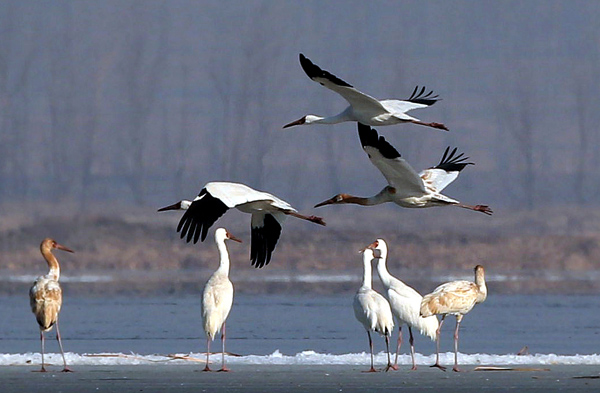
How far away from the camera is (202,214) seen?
14047 mm

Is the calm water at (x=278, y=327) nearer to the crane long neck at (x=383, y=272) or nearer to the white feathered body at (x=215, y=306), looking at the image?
the crane long neck at (x=383, y=272)

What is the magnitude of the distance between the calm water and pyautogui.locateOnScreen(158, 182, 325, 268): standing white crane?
9.34 feet

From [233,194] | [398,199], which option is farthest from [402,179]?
[233,194]

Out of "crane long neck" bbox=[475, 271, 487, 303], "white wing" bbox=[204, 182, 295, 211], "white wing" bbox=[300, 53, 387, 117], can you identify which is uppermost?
"white wing" bbox=[300, 53, 387, 117]

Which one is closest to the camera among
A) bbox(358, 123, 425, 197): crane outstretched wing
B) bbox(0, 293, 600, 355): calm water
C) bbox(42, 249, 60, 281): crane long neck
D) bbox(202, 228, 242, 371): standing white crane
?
bbox(358, 123, 425, 197): crane outstretched wing

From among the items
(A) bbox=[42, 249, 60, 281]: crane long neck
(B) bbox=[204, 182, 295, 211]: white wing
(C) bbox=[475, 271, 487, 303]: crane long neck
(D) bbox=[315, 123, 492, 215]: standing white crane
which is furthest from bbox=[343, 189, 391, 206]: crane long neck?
(A) bbox=[42, 249, 60, 281]: crane long neck

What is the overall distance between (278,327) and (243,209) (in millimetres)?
7354

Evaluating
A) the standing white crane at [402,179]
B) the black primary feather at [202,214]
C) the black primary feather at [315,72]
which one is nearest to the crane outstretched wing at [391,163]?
the standing white crane at [402,179]

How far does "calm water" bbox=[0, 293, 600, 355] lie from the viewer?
1914 cm

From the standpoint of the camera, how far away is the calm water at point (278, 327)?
19.1 meters

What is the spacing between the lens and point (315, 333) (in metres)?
21.4

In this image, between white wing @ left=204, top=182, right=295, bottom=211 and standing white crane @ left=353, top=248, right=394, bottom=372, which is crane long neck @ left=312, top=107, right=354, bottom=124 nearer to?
white wing @ left=204, top=182, right=295, bottom=211

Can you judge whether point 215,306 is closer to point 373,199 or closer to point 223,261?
point 223,261

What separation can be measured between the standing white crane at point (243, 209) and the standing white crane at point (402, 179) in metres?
0.63
